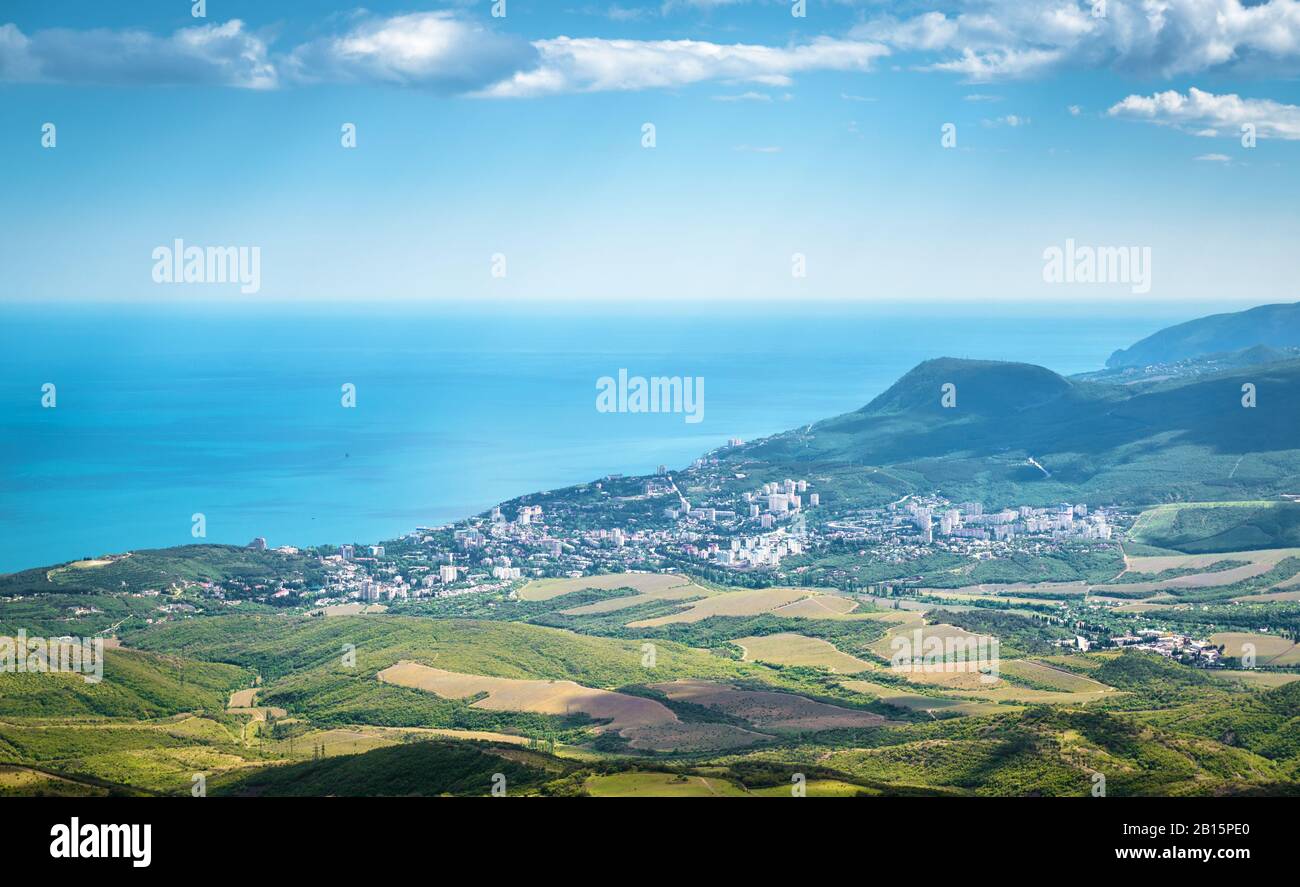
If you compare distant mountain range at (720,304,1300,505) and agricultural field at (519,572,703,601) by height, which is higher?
distant mountain range at (720,304,1300,505)

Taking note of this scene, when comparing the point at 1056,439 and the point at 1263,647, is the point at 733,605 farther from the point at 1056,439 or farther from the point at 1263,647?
the point at 1056,439

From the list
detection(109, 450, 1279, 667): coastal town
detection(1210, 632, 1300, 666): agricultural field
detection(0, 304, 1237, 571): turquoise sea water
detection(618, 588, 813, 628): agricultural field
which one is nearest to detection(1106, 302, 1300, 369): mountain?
detection(0, 304, 1237, 571): turquoise sea water

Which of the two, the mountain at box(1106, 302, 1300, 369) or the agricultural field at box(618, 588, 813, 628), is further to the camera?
the mountain at box(1106, 302, 1300, 369)

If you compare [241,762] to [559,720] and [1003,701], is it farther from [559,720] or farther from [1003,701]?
[1003,701]

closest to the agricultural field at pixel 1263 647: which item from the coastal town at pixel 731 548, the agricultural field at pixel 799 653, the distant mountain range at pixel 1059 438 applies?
the coastal town at pixel 731 548

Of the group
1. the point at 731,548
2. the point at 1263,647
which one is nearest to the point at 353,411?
the point at 731,548

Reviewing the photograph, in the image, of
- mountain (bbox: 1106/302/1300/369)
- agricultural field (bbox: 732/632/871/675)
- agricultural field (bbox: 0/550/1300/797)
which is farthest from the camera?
mountain (bbox: 1106/302/1300/369)

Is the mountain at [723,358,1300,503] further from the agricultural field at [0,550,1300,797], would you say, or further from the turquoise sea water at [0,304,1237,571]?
the turquoise sea water at [0,304,1237,571]
